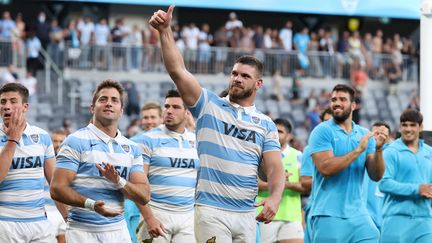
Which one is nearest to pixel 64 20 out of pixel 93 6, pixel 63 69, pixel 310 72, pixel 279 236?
pixel 93 6

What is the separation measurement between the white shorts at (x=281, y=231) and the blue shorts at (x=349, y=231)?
9.93 ft

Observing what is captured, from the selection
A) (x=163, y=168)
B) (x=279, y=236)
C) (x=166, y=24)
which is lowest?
(x=279, y=236)

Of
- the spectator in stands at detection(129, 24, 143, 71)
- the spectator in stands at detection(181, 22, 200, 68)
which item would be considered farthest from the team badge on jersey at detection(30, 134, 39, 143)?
the spectator in stands at detection(181, 22, 200, 68)

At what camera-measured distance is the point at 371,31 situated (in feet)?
128

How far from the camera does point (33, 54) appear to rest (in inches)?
1139

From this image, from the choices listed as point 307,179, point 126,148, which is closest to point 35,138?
point 126,148

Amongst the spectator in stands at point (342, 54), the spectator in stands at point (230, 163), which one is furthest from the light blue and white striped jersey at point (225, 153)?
the spectator in stands at point (342, 54)

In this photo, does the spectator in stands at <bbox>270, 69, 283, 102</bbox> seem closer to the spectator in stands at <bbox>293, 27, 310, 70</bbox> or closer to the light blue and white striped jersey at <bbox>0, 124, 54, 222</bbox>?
the spectator in stands at <bbox>293, 27, 310, 70</bbox>

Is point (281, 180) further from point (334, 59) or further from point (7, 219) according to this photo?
point (334, 59)

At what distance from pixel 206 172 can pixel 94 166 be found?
3.08 ft

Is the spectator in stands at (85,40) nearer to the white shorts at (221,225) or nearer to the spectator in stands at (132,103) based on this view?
the spectator in stands at (132,103)

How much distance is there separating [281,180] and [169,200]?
2.92m

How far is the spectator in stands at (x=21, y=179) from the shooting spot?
9.98 meters

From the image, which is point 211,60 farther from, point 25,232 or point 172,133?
point 25,232
